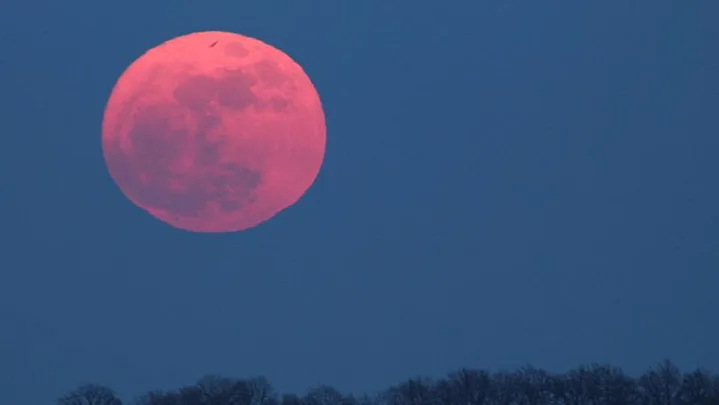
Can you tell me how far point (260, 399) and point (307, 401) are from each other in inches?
72.4


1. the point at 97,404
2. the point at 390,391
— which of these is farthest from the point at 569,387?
the point at 97,404

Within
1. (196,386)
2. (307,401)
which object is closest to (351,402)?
(307,401)

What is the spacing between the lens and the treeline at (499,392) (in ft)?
206

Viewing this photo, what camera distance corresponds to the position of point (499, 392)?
6419cm

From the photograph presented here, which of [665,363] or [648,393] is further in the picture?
[665,363]

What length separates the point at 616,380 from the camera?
6438 cm

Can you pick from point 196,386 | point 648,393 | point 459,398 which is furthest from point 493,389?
point 196,386

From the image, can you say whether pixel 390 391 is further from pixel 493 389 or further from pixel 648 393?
pixel 648 393

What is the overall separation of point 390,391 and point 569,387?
6.30 metres

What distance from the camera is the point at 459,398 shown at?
211 feet

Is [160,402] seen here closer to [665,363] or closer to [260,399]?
[260,399]

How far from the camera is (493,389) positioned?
2547 inches

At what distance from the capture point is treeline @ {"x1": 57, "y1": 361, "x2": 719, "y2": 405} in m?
62.8

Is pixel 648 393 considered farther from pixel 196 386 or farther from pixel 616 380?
pixel 196 386
